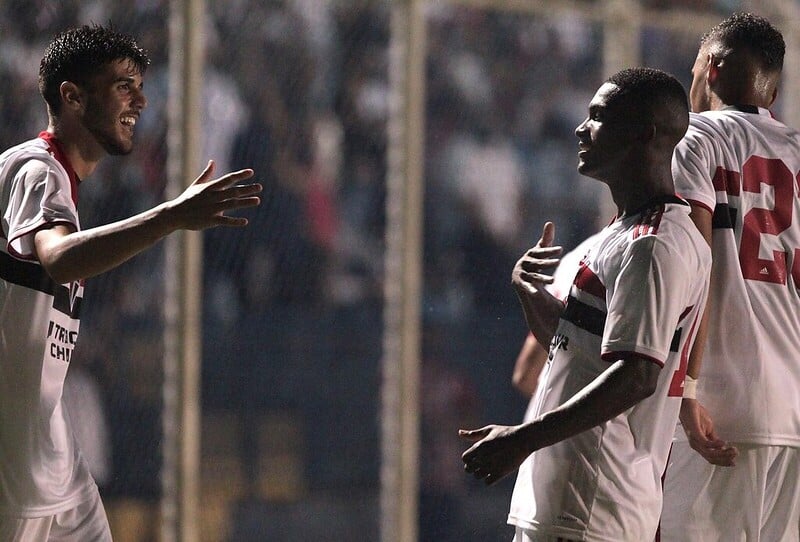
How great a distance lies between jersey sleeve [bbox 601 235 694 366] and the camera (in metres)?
2.74

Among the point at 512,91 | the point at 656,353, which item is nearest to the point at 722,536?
the point at 656,353

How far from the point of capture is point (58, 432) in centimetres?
330

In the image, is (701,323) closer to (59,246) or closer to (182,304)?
(59,246)

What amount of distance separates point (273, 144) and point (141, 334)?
1.00 metres

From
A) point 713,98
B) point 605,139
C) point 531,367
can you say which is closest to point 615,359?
point 605,139

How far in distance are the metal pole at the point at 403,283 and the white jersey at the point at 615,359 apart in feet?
10.0

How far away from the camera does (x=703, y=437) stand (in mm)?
3365

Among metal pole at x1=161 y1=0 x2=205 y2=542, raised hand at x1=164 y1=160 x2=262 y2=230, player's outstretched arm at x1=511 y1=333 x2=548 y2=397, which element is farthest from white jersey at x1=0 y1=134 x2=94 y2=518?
metal pole at x1=161 y1=0 x2=205 y2=542

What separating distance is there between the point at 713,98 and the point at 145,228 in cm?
160

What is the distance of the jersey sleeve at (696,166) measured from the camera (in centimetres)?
328

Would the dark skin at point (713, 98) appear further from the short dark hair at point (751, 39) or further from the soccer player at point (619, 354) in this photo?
the soccer player at point (619, 354)

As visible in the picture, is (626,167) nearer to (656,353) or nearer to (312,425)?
(656,353)

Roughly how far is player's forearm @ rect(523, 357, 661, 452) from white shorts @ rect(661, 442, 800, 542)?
815 mm

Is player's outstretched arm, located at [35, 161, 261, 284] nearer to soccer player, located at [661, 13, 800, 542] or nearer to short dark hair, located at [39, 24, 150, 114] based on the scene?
short dark hair, located at [39, 24, 150, 114]
